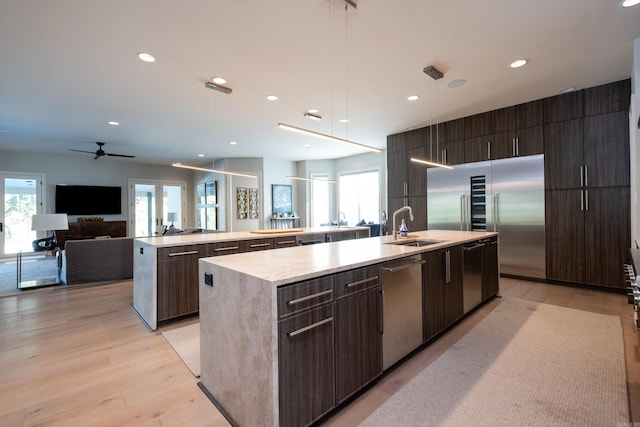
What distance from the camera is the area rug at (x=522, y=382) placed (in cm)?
164

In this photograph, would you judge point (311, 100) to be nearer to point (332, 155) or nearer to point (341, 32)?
point (341, 32)

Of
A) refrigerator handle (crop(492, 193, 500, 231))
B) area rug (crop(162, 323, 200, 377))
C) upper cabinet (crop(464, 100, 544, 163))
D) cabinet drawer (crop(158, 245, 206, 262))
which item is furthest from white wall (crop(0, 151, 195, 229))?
Result: refrigerator handle (crop(492, 193, 500, 231))

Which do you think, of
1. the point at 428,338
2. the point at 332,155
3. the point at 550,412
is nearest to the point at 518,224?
the point at 428,338

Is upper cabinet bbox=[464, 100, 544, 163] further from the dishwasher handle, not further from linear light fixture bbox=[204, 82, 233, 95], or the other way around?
linear light fixture bbox=[204, 82, 233, 95]

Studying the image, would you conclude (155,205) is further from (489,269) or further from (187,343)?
(489,269)

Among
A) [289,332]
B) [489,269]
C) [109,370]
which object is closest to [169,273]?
[109,370]

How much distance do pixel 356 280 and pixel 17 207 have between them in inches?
403

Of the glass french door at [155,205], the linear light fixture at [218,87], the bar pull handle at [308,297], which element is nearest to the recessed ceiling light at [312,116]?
the linear light fixture at [218,87]

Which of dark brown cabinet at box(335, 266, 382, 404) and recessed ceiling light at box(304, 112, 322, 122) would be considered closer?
dark brown cabinet at box(335, 266, 382, 404)

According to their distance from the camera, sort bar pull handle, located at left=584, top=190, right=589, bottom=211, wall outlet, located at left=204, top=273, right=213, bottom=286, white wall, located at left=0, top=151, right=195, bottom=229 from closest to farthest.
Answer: wall outlet, located at left=204, top=273, right=213, bottom=286, bar pull handle, located at left=584, top=190, right=589, bottom=211, white wall, located at left=0, top=151, right=195, bottom=229

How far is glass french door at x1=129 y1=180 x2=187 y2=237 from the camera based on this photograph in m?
9.49

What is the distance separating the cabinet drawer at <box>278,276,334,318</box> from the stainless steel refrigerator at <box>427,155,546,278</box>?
4296mm

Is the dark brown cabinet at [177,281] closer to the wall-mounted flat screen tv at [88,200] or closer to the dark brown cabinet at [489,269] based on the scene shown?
the dark brown cabinet at [489,269]

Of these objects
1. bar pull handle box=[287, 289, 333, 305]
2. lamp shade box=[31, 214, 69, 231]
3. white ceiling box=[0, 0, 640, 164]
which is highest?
white ceiling box=[0, 0, 640, 164]
